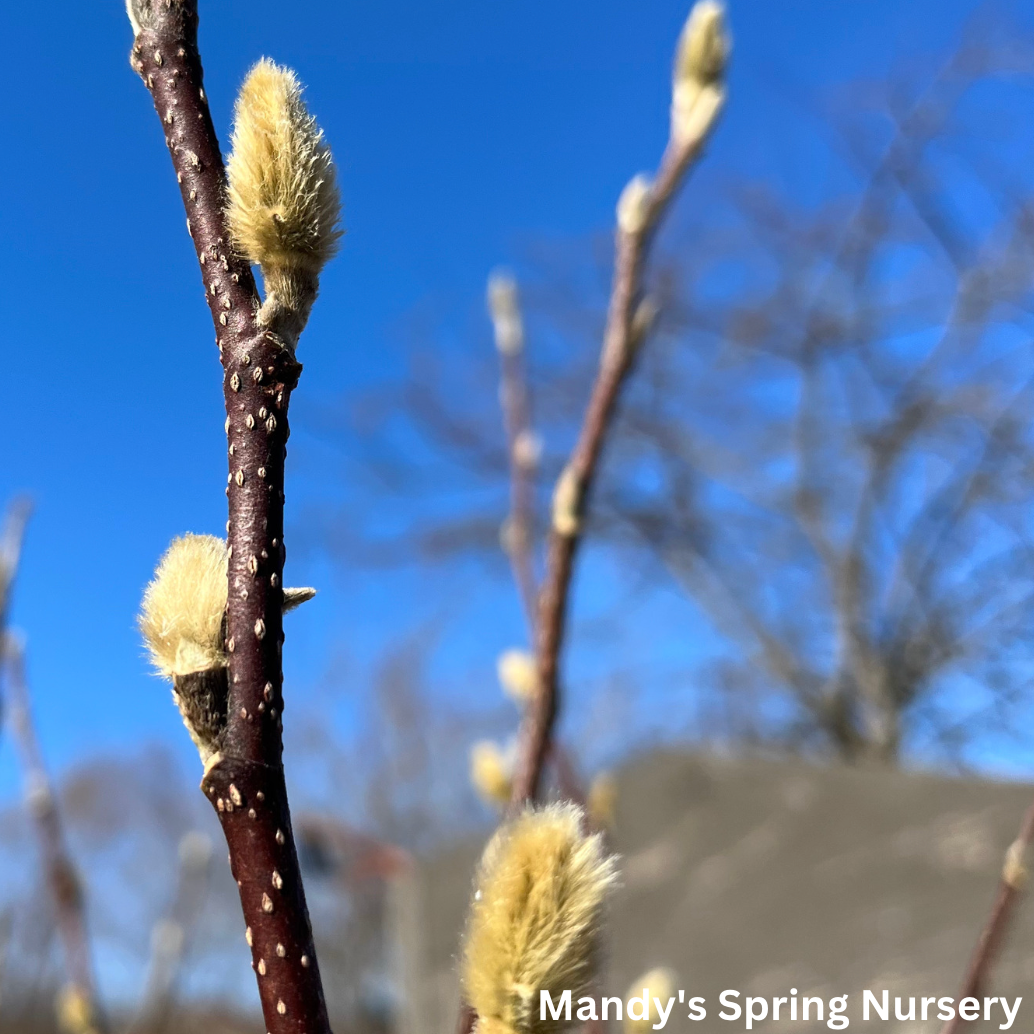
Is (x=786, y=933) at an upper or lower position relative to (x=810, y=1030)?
upper

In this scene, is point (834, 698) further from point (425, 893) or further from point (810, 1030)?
point (810, 1030)

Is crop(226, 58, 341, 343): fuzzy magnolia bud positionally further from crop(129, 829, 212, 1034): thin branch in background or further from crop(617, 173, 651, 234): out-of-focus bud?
crop(129, 829, 212, 1034): thin branch in background

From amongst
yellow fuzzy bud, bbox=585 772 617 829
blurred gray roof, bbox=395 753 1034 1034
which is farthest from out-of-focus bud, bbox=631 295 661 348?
blurred gray roof, bbox=395 753 1034 1034

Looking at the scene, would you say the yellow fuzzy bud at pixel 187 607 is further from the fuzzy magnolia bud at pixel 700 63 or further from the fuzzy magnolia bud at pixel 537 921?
the fuzzy magnolia bud at pixel 700 63

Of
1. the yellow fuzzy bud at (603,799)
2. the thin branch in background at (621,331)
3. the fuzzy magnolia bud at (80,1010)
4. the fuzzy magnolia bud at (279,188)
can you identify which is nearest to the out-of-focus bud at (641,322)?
the thin branch in background at (621,331)

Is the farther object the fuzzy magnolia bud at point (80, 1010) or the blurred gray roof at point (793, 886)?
the blurred gray roof at point (793, 886)

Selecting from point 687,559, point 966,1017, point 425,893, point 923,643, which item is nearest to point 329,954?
point 425,893

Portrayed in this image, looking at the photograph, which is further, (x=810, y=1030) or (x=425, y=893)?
(x=425, y=893)
